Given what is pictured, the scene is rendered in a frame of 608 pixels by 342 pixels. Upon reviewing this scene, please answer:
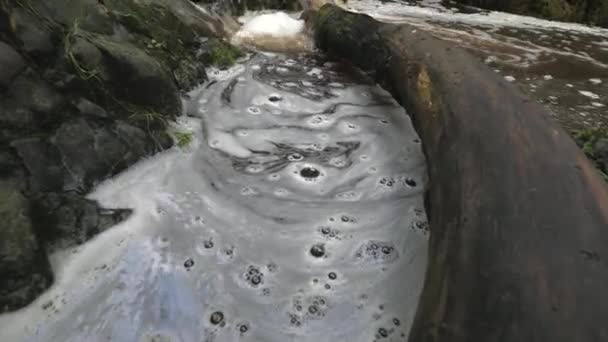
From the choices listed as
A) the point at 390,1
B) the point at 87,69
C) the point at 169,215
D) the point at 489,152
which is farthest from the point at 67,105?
the point at 390,1

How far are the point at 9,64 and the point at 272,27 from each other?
170 inches

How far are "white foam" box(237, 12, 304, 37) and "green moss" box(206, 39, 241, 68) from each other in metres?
1.14

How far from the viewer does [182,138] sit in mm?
3104

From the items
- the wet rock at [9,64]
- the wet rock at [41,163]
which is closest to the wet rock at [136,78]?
the wet rock at [9,64]

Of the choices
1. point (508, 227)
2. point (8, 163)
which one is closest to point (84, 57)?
point (8, 163)

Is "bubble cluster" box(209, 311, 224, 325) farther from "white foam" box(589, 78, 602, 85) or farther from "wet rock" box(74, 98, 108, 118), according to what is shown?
"white foam" box(589, 78, 602, 85)

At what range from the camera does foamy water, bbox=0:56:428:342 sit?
6.29ft

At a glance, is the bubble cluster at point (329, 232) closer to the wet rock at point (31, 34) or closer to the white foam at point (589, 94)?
the wet rock at point (31, 34)

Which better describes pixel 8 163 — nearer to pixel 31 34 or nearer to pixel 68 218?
pixel 68 218

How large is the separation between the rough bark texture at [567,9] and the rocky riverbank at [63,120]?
8.85m

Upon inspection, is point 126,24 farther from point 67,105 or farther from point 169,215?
point 169,215

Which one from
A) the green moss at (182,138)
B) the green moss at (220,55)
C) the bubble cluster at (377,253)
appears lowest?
the bubble cluster at (377,253)

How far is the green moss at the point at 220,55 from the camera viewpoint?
4.61 m

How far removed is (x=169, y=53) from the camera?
3.92 m
